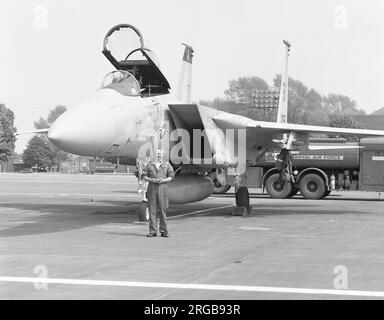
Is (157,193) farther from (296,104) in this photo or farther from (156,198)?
(296,104)

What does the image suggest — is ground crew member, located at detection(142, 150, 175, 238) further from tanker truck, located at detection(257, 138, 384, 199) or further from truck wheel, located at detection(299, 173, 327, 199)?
truck wheel, located at detection(299, 173, 327, 199)

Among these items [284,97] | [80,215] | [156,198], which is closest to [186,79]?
[80,215]

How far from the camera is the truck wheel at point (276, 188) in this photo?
93.4 feet

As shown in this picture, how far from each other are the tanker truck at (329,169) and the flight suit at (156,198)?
16.5 metres

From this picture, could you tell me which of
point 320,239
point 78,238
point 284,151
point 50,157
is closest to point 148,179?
point 78,238

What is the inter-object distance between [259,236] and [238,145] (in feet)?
17.4

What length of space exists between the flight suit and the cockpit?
11.2 ft

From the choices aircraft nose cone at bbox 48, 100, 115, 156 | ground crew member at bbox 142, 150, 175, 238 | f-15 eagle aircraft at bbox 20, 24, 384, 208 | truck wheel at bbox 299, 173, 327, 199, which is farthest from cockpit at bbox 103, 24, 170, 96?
truck wheel at bbox 299, 173, 327, 199

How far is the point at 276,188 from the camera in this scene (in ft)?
93.9

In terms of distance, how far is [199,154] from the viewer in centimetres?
1622

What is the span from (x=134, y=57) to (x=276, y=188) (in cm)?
1478

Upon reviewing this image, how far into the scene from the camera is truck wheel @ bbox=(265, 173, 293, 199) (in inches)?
1121

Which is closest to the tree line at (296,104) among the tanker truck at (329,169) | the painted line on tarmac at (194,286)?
the tanker truck at (329,169)
